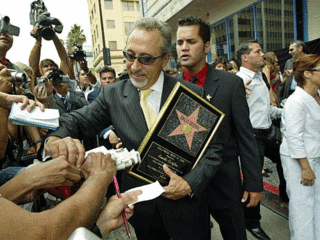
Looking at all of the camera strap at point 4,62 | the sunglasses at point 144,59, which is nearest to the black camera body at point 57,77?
the camera strap at point 4,62

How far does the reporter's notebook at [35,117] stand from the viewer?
3.84 feet

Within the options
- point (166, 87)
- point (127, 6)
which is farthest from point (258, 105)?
point (127, 6)

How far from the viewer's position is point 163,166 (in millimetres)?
1346

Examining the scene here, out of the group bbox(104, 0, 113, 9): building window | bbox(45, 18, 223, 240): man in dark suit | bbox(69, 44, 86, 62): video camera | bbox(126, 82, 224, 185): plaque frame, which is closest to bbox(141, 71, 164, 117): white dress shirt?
bbox(45, 18, 223, 240): man in dark suit

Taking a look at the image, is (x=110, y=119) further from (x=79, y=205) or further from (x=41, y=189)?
(x=79, y=205)

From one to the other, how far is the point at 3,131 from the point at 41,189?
688mm

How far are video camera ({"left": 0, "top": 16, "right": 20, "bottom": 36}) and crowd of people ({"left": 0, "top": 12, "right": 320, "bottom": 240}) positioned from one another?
14.1 inches

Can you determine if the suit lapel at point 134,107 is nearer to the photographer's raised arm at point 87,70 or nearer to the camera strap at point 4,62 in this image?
the camera strap at point 4,62

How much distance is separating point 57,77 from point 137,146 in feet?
8.37

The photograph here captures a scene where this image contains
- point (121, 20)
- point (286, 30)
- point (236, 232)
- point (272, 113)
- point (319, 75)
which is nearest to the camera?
point (236, 232)

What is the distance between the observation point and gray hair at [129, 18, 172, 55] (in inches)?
58.4

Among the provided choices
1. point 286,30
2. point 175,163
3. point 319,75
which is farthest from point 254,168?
point 286,30

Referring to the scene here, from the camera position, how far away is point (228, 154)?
77.6 inches

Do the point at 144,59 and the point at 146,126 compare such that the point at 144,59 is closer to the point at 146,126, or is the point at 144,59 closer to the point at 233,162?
the point at 146,126
